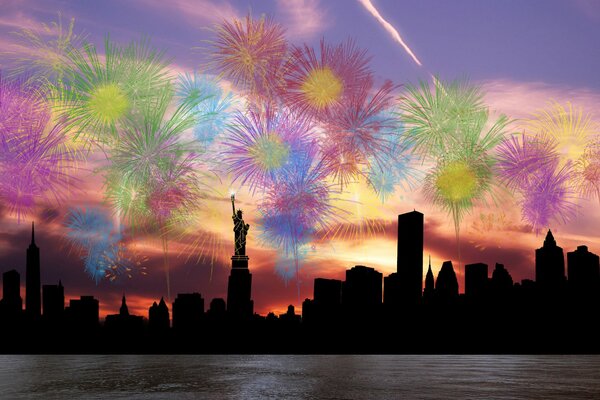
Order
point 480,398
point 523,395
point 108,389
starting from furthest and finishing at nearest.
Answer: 1. point 108,389
2. point 523,395
3. point 480,398

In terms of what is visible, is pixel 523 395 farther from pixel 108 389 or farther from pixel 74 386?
pixel 74 386

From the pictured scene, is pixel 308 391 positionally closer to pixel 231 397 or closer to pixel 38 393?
pixel 231 397

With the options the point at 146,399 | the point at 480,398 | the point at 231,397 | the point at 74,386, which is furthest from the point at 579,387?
the point at 74,386

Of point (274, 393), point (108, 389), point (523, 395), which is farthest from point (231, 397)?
point (523, 395)

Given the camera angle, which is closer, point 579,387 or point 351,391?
point 351,391

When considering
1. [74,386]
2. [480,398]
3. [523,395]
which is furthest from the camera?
[74,386]

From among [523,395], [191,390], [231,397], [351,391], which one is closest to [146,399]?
[231,397]

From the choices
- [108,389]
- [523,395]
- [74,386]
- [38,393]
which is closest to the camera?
[523,395]

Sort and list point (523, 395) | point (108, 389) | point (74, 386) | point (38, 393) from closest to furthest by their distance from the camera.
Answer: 1. point (523, 395)
2. point (38, 393)
3. point (108, 389)
4. point (74, 386)

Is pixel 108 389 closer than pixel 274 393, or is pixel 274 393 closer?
pixel 274 393
